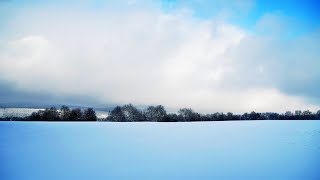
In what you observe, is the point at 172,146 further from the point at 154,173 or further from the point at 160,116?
the point at 160,116

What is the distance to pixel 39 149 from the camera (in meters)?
10.6

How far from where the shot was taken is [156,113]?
53719 mm

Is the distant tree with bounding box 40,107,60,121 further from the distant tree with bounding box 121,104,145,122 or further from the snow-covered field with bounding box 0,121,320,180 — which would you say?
the snow-covered field with bounding box 0,121,320,180

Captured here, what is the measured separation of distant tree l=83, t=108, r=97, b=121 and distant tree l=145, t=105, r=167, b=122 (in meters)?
10.2

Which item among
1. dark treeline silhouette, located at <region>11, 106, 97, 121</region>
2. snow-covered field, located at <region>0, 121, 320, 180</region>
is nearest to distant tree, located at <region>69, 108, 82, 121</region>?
dark treeline silhouette, located at <region>11, 106, 97, 121</region>

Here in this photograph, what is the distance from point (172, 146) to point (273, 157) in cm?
394

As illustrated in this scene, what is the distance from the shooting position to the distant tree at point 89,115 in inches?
2005

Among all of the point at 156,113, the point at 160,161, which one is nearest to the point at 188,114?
the point at 156,113

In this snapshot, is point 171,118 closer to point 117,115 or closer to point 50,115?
point 117,115

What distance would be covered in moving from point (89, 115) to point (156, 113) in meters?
12.7

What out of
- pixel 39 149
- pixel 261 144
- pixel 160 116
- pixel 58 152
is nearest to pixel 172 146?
pixel 261 144

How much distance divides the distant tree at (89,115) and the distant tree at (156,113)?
10.2 m

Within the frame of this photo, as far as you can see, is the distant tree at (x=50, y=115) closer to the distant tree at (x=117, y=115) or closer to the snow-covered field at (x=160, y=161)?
the distant tree at (x=117, y=115)

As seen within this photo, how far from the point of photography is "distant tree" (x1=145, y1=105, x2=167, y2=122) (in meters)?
52.2
